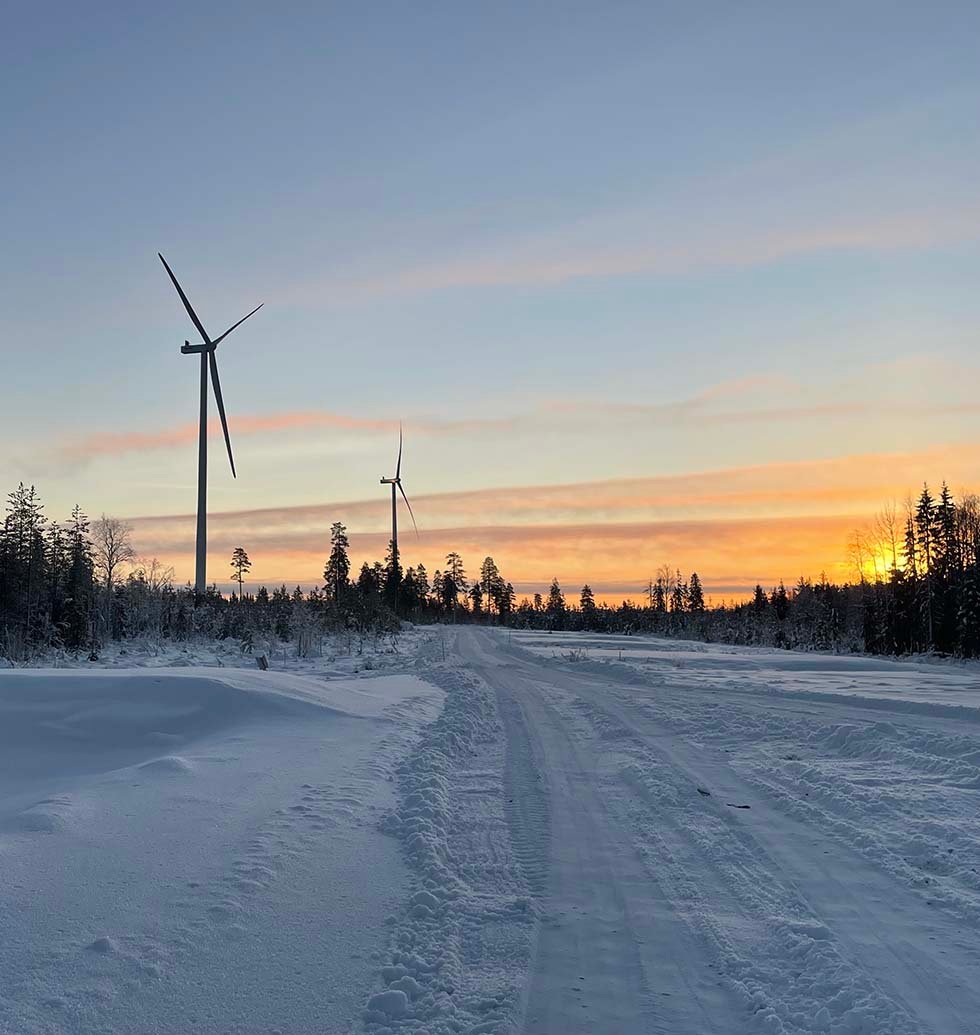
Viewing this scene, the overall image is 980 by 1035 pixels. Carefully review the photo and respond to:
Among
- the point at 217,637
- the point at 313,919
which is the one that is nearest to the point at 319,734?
the point at 313,919

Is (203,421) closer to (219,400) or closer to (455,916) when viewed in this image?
(219,400)

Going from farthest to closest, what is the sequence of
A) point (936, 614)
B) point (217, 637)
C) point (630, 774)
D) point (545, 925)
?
1. point (936, 614)
2. point (217, 637)
3. point (630, 774)
4. point (545, 925)

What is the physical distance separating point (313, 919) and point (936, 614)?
62207 millimetres

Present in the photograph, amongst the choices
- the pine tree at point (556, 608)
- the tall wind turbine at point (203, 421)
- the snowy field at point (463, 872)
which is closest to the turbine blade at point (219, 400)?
the tall wind turbine at point (203, 421)

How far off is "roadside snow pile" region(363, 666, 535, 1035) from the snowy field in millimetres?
22

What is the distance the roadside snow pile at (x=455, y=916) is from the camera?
13.9 ft

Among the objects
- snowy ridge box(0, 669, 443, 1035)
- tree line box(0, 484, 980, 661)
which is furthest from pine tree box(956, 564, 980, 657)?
snowy ridge box(0, 669, 443, 1035)

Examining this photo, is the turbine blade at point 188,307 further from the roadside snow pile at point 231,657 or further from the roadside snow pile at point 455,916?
the roadside snow pile at point 455,916

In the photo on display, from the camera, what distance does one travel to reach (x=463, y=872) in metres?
6.38

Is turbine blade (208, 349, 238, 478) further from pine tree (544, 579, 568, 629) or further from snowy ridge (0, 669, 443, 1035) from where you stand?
pine tree (544, 579, 568, 629)

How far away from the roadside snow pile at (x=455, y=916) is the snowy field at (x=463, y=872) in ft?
0.07

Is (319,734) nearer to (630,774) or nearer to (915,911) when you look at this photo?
(630,774)

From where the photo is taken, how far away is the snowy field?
13.9ft

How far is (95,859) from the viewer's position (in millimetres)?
5898
